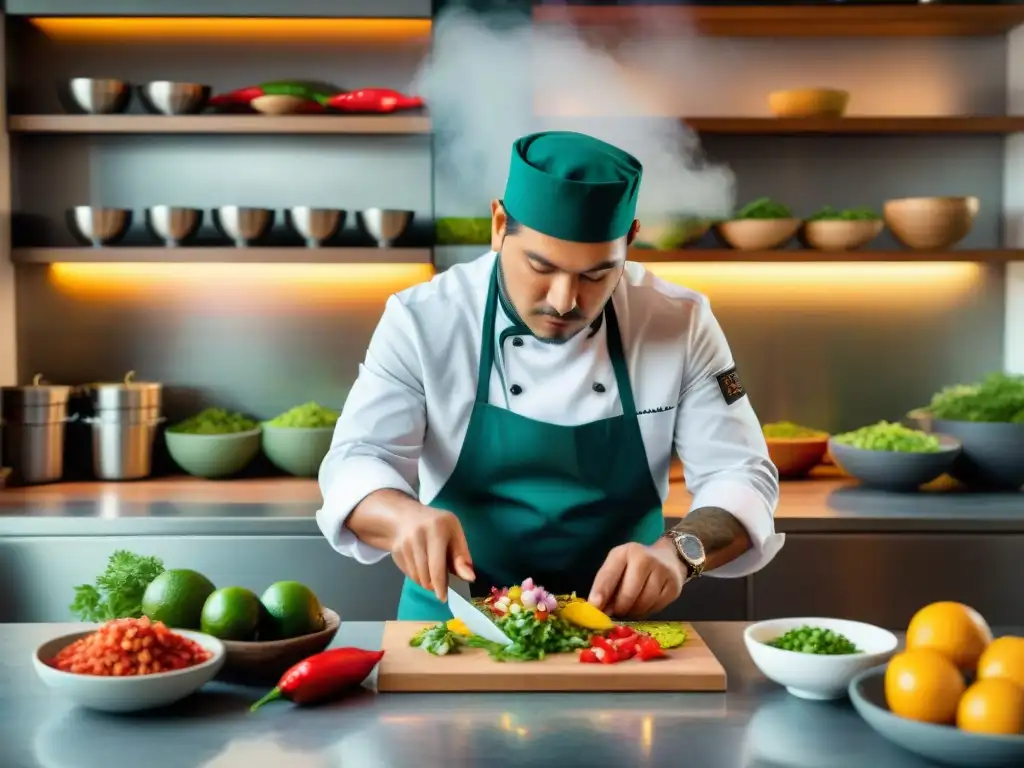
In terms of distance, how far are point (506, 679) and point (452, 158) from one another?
2.53m

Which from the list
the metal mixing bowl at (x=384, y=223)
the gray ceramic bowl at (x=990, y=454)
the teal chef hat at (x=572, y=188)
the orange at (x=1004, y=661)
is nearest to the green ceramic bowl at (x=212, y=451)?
the metal mixing bowl at (x=384, y=223)

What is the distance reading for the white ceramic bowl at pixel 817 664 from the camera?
1661mm

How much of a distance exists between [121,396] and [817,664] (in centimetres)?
281

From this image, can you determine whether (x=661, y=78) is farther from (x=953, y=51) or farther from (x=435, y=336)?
(x=435, y=336)

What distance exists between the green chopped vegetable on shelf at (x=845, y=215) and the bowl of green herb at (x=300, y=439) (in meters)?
1.77

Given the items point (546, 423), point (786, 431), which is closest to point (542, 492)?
point (546, 423)

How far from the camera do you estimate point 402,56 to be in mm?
4102

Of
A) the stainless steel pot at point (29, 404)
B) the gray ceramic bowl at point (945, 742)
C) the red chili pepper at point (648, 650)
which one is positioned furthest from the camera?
the stainless steel pot at point (29, 404)

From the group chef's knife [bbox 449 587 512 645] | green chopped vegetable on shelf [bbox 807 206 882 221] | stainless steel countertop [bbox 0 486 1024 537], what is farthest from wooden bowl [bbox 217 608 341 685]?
green chopped vegetable on shelf [bbox 807 206 882 221]

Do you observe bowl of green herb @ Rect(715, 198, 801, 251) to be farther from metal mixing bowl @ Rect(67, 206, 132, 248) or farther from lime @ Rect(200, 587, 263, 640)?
lime @ Rect(200, 587, 263, 640)

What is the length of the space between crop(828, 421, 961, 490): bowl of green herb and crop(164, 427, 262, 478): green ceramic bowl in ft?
6.32

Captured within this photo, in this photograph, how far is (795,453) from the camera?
12.5ft

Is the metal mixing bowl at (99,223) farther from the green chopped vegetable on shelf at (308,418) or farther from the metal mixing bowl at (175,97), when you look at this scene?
the green chopped vegetable on shelf at (308,418)

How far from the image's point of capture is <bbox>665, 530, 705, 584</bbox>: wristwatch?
2084mm
